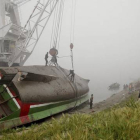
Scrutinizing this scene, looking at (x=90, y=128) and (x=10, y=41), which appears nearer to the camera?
(x=90, y=128)

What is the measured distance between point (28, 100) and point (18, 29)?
19.8 meters

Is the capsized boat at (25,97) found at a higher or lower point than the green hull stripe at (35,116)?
higher

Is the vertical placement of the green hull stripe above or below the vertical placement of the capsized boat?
below

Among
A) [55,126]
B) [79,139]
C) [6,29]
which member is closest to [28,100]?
[55,126]

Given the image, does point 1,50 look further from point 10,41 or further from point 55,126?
point 55,126

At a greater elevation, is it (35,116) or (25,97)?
(25,97)

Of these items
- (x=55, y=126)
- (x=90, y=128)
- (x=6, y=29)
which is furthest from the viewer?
(x=6, y=29)

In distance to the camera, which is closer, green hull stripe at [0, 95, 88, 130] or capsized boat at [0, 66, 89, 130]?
green hull stripe at [0, 95, 88, 130]

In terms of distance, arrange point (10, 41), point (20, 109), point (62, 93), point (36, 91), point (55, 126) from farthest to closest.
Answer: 1. point (10, 41)
2. point (62, 93)
3. point (36, 91)
4. point (20, 109)
5. point (55, 126)

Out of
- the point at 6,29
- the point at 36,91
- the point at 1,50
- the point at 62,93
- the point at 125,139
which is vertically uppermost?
the point at 6,29

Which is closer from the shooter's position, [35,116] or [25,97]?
[25,97]

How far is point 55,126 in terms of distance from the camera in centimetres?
540

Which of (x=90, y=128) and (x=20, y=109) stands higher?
(x=90, y=128)

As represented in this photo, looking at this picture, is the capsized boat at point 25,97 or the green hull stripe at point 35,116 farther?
the capsized boat at point 25,97
